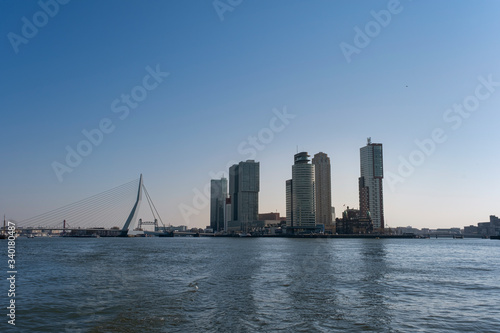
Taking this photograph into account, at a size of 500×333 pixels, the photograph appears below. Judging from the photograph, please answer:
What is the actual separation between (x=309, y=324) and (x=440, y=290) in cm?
1643

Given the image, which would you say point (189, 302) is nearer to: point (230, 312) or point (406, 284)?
point (230, 312)

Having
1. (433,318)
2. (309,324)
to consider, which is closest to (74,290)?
(309,324)

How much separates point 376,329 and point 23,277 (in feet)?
112

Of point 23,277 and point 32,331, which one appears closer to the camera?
point 32,331

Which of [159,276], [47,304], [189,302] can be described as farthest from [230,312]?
[159,276]

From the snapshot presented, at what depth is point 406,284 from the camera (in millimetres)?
33344

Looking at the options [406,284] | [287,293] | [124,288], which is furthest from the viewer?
[406,284]

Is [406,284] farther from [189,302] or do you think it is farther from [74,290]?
[74,290]

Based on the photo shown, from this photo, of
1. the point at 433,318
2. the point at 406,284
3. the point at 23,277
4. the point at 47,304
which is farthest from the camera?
the point at 23,277

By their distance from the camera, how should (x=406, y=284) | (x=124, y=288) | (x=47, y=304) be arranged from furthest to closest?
(x=406, y=284), (x=124, y=288), (x=47, y=304)

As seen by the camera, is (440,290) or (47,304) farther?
(440,290)

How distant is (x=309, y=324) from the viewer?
767 inches

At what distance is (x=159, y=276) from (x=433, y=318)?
84.3 feet

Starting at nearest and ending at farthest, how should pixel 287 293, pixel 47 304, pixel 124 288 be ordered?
pixel 47 304
pixel 287 293
pixel 124 288
